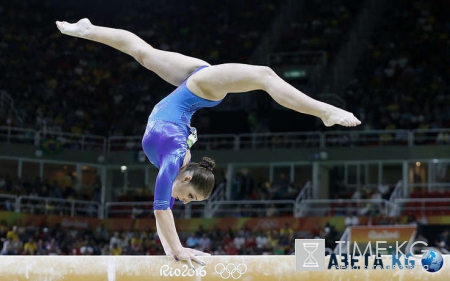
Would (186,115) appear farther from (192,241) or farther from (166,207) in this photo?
(192,241)

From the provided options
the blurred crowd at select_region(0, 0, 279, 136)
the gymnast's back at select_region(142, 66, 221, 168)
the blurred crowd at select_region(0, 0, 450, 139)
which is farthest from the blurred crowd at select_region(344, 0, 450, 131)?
the gymnast's back at select_region(142, 66, 221, 168)

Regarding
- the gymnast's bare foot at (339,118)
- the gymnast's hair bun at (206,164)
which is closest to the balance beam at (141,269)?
the gymnast's hair bun at (206,164)

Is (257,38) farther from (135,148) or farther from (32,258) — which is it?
(32,258)

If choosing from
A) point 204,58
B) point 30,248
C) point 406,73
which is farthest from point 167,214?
point 204,58

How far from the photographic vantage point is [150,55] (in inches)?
314

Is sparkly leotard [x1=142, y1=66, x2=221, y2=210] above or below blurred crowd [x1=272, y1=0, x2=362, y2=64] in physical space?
below

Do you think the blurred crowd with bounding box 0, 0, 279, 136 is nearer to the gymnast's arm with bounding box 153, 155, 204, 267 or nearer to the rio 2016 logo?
the gymnast's arm with bounding box 153, 155, 204, 267

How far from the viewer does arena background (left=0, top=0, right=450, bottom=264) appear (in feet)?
74.4

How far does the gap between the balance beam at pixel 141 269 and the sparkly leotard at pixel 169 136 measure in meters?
0.52

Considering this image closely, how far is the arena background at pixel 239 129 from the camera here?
22688 millimetres

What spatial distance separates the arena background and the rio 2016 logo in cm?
1403

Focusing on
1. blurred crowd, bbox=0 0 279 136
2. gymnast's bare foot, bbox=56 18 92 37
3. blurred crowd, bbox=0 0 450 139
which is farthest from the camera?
blurred crowd, bbox=0 0 279 136

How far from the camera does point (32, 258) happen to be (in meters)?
6.67

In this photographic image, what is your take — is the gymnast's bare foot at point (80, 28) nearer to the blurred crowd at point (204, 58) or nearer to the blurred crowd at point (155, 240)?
the blurred crowd at point (155, 240)
